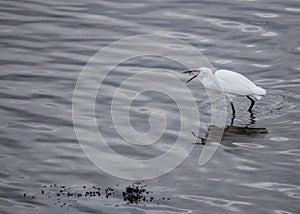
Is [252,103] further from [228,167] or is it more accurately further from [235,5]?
[235,5]

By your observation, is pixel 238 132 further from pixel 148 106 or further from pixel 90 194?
pixel 90 194

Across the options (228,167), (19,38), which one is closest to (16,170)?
(228,167)

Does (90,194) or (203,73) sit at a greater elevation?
(203,73)

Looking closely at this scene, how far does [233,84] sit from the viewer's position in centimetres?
1236

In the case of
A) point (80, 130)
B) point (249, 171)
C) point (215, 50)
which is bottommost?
point (249, 171)

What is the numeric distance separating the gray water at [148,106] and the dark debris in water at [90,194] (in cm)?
3

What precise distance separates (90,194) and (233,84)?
4057mm

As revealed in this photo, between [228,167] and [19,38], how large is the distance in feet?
23.8

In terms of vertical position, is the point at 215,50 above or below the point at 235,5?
below

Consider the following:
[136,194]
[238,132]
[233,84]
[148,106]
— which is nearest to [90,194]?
[136,194]

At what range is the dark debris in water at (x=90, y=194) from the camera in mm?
9172

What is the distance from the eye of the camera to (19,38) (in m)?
15.7

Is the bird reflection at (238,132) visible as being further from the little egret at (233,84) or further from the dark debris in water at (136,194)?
the dark debris in water at (136,194)

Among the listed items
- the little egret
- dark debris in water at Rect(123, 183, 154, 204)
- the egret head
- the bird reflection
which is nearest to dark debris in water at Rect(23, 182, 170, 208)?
dark debris in water at Rect(123, 183, 154, 204)
